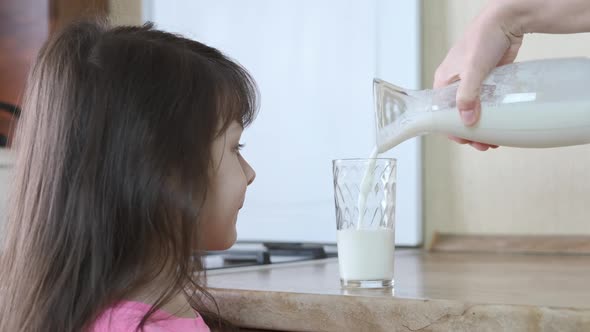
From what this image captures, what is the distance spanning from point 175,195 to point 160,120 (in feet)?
0.24

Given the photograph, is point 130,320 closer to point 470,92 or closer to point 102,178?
point 102,178

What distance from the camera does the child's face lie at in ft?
2.69

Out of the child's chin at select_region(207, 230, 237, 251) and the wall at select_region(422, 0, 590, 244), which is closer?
the child's chin at select_region(207, 230, 237, 251)

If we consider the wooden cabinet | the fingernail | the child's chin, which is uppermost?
the wooden cabinet

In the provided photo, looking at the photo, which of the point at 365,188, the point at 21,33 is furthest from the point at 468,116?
the point at 21,33

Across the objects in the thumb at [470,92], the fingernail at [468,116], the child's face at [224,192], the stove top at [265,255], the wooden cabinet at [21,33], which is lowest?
the stove top at [265,255]

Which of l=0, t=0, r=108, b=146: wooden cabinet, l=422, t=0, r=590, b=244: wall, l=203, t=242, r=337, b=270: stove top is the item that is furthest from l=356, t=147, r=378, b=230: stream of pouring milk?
l=0, t=0, r=108, b=146: wooden cabinet

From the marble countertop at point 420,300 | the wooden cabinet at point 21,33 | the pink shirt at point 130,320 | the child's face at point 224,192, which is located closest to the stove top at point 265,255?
the marble countertop at point 420,300

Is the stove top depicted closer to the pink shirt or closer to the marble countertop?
the marble countertop

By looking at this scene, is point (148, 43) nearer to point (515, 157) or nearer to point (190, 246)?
point (190, 246)

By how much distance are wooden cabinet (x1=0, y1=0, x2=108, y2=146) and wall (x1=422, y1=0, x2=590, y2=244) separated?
2.71 feet

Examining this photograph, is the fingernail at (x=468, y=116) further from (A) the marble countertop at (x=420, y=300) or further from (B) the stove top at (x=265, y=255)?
(B) the stove top at (x=265, y=255)

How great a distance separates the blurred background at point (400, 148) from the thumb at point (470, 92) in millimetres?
589

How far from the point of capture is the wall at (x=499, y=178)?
1.34 metres
